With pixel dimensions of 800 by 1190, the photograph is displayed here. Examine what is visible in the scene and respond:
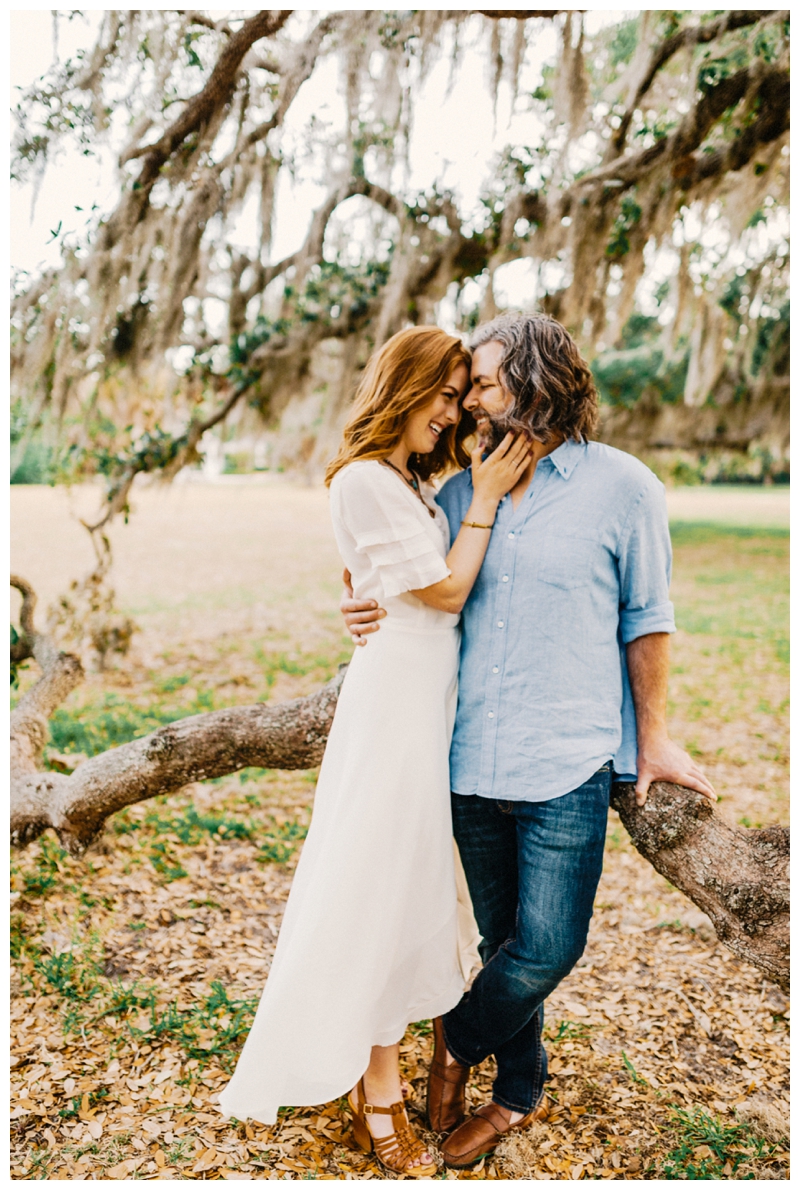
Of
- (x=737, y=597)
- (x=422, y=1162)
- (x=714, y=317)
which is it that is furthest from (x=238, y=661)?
(x=737, y=597)

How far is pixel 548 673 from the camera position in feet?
6.64

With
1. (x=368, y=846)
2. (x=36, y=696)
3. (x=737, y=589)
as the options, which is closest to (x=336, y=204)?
(x=36, y=696)

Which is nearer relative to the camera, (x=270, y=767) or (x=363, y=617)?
(x=363, y=617)

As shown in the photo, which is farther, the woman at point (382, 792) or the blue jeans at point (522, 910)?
the woman at point (382, 792)

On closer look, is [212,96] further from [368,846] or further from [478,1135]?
[478,1135]

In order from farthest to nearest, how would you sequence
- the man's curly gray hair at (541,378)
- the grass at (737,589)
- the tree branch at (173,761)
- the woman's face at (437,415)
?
the grass at (737,589)
the tree branch at (173,761)
the woman's face at (437,415)
the man's curly gray hair at (541,378)

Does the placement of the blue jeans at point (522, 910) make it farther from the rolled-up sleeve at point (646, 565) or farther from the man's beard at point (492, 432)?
the man's beard at point (492, 432)

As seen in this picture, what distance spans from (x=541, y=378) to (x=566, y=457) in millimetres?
211

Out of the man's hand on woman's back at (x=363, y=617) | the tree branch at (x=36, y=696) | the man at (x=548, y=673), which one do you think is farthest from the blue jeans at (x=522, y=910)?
the tree branch at (x=36, y=696)

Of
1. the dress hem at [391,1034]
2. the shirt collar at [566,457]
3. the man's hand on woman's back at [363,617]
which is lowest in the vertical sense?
the dress hem at [391,1034]

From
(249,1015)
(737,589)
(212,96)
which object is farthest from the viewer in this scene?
(737,589)

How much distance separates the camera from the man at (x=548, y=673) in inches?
79.1

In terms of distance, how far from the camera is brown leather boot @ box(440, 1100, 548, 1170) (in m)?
2.24
